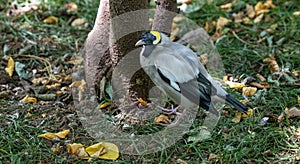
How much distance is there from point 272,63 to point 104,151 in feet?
7.18

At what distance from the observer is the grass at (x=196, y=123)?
13.1 feet

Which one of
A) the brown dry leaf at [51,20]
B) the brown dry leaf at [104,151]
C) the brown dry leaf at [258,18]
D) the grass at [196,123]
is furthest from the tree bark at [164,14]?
the brown dry leaf at [51,20]

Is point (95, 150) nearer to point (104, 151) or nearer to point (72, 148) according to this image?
point (104, 151)

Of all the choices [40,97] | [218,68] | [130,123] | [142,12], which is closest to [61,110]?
[40,97]

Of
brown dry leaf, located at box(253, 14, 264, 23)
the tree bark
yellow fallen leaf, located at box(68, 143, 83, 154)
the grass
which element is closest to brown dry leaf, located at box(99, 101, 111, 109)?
the grass

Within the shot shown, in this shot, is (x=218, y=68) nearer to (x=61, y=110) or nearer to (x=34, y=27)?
(x=61, y=110)

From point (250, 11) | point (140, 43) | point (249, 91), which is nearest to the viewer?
point (140, 43)

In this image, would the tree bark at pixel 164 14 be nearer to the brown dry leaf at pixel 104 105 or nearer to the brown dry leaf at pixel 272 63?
the brown dry leaf at pixel 104 105

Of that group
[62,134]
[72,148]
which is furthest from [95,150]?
[62,134]

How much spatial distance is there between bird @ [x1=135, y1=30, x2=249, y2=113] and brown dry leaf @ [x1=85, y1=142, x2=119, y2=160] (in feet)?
2.30

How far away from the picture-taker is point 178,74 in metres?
4.15

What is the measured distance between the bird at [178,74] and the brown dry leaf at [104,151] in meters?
0.70

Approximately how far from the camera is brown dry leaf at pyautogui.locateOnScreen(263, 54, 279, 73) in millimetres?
5133

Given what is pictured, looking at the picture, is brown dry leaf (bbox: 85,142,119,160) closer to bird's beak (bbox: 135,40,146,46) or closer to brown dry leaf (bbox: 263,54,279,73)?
bird's beak (bbox: 135,40,146,46)
